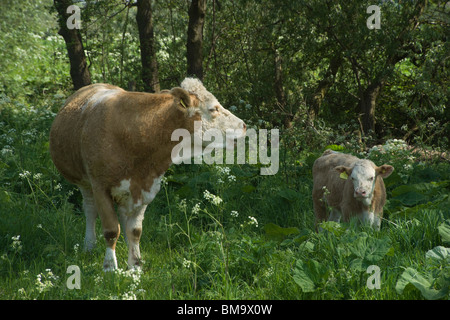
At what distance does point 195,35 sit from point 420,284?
290 inches

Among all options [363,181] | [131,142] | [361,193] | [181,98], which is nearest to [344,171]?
[363,181]

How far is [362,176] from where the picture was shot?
5.40 meters

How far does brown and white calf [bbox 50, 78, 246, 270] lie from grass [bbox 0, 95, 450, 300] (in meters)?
0.31

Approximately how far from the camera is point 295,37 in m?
10.9

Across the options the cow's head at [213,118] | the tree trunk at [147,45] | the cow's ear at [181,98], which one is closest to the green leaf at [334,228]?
the cow's head at [213,118]

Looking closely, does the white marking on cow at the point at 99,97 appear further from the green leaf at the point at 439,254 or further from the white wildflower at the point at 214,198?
the green leaf at the point at 439,254

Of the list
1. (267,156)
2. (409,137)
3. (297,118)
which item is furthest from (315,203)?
(409,137)

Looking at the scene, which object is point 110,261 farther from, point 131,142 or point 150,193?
point 131,142

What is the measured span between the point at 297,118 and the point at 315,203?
122 inches

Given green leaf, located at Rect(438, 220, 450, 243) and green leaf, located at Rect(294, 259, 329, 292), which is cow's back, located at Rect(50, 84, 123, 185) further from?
green leaf, located at Rect(438, 220, 450, 243)

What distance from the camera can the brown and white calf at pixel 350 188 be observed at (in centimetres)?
541
